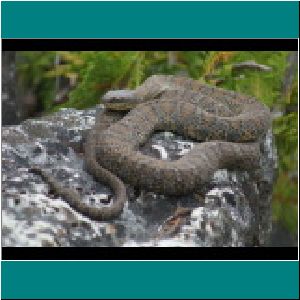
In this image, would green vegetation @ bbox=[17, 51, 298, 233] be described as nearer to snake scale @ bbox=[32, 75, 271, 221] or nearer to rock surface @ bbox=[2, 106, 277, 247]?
snake scale @ bbox=[32, 75, 271, 221]

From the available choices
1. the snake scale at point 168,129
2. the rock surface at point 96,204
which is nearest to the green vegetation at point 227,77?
the snake scale at point 168,129

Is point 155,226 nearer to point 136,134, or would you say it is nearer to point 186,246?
point 186,246

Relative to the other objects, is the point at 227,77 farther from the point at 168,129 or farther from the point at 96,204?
the point at 96,204

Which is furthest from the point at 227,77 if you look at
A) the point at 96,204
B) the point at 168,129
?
the point at 96,204

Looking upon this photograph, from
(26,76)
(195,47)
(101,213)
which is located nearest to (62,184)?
(101,213)

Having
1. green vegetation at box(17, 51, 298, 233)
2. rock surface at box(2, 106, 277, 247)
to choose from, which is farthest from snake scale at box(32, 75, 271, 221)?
green vegetation at box(17, 51, 298, 233)

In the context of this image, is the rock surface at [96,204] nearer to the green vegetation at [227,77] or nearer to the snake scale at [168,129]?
the snake scale at [168,129]
